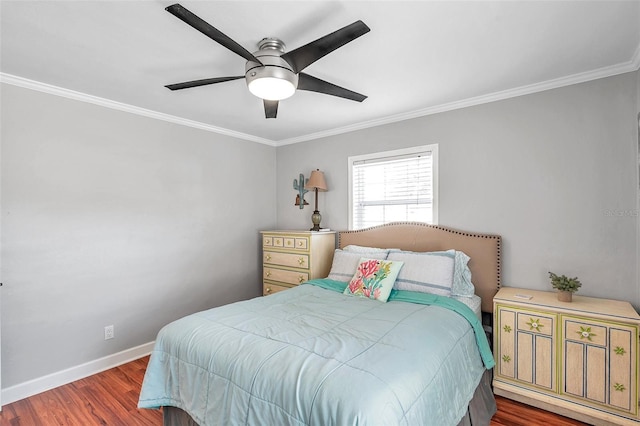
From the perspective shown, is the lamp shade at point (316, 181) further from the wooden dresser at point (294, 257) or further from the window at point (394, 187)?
the wooden dresser at point (294, 257)

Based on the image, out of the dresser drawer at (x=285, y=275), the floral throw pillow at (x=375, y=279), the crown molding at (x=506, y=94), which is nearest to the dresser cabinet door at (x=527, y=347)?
the floral throw pillow at (x=375, y=279)

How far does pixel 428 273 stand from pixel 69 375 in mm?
3127

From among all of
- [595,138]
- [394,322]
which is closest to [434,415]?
[394,322]

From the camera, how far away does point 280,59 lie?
5.62 ft

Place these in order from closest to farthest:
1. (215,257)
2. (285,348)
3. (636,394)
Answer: (285,348), (636,394), (215,257)

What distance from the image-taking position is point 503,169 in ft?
9.08

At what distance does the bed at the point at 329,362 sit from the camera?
4.23 feet

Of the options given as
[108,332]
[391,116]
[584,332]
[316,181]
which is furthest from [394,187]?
[108,332]

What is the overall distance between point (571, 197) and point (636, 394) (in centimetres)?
134

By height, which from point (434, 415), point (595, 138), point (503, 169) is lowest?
point (434, 415)

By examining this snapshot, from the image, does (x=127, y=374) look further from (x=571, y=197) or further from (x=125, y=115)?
(x=571, y=197)

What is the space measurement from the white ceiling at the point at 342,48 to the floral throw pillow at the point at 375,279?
1482mm

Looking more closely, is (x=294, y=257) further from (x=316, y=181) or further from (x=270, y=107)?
(x=270, y=107)

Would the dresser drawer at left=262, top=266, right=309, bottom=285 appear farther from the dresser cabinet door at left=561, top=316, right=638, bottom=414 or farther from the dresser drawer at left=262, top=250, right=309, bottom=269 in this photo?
the dresser cabinet door at left=561, top=316, right=638, bottom=414
